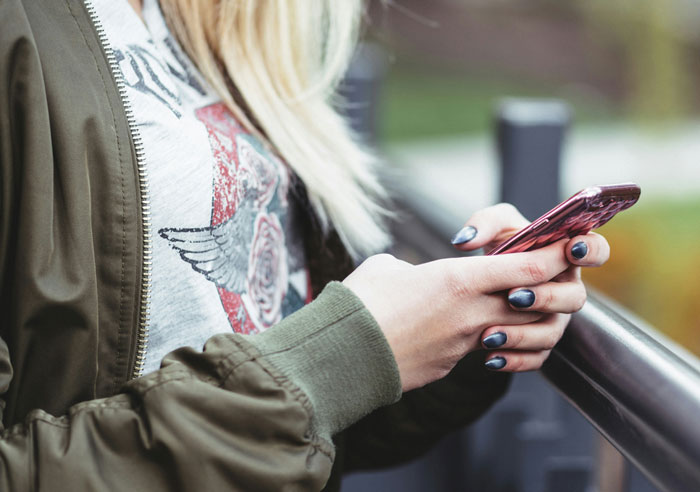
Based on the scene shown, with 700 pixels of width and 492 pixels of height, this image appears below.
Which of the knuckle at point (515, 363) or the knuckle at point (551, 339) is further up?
the knuckle at point (551, 339)

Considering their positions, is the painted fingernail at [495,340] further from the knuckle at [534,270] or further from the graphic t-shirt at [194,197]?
the graphic t-shirt at [194,197]

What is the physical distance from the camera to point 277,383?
0.77m

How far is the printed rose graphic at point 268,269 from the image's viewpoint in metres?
1.13

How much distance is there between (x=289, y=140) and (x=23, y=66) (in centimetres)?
51

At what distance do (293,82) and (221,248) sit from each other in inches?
17.2

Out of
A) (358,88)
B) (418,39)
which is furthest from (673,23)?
(418,39)

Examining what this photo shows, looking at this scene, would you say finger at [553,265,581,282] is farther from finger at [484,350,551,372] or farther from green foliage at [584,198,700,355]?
green foliage at [584,198,700,355]

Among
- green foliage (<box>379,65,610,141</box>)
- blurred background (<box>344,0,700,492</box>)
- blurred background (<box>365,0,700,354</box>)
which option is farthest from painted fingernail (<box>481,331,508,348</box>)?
green foliage (<box>379,65,610,141</box>)

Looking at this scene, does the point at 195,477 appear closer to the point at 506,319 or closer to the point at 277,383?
the point at 277,383

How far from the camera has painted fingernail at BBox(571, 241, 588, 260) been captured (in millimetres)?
861

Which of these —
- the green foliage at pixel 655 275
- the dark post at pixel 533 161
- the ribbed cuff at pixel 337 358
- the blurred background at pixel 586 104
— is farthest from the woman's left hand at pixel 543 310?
the green foliage at pixel 655 275

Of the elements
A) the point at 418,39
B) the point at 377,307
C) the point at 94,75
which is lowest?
the point at 418,39

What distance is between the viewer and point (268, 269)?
1178mm

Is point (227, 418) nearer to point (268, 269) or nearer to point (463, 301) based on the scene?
point (463, 301)
